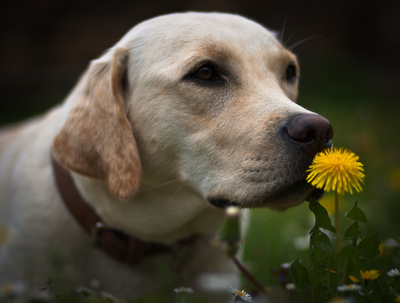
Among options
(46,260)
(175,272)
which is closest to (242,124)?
(175,272)

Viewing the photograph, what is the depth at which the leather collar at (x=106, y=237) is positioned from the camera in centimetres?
275

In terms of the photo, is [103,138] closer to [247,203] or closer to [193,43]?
[193,43]

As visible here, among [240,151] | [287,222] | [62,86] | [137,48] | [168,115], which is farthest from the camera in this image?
[62,86]

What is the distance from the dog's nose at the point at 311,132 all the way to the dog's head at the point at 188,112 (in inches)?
4.2

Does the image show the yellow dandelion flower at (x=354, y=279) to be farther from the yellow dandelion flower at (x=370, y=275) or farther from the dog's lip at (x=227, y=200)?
the dog's lip at (x=227, y=200)

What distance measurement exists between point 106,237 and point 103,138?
633 millimetres

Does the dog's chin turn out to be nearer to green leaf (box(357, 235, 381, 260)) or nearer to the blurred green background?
green leaf (box(357, 235, 381, 260))

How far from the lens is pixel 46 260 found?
2814mm

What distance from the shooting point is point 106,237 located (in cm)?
275

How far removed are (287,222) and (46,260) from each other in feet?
8.17

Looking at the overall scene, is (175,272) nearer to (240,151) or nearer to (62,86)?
(240,151)

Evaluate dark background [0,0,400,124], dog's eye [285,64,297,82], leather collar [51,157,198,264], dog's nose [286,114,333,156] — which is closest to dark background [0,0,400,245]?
dark background [0,0,400,124]

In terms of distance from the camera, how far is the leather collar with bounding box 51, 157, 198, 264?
2.75 m

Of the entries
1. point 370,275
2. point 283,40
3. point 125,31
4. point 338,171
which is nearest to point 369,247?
point 370,275
